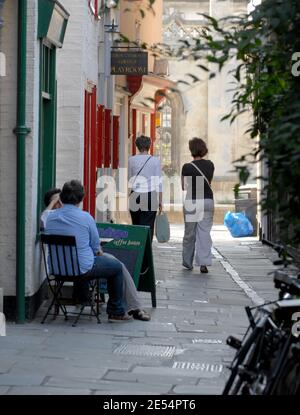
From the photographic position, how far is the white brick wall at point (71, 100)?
15.2m

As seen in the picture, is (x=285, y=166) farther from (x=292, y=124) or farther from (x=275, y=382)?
(x=275, y=382)

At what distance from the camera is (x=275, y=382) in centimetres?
555

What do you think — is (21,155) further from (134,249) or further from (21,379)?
(21,379)

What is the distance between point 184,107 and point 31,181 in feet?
114

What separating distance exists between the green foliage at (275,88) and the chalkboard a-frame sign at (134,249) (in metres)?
6.42

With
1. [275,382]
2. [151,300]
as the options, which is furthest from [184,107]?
[275,382]

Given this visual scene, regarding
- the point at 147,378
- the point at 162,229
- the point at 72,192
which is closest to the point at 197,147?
the point at 162,229

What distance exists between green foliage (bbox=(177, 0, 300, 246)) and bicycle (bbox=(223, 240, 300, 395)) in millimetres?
343

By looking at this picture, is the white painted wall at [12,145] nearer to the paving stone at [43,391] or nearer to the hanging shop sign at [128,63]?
the paving stone at [43,391]

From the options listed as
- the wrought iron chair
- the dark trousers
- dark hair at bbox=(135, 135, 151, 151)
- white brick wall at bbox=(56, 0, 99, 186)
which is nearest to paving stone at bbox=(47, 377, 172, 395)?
the wrought iron chair

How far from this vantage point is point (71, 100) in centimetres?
1523

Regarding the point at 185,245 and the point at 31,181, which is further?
the point at 185,245

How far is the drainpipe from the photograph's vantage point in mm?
11133

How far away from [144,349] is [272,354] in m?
4.24
